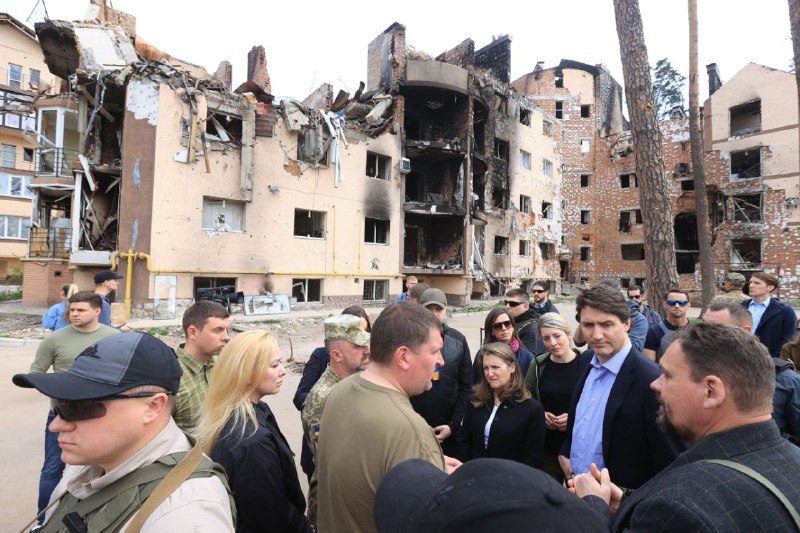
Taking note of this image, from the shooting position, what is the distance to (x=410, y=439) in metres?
1.58

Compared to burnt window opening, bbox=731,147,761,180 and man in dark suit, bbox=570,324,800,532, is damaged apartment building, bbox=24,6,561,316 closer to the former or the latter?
man in dark suit, bbox=570,324,800,532

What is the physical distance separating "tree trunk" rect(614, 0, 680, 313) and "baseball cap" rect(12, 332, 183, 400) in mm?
7263

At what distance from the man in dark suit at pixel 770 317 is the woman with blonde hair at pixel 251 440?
5.45 meters

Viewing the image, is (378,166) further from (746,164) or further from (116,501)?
(746,164)

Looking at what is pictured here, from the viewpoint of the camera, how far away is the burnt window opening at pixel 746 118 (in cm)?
2742

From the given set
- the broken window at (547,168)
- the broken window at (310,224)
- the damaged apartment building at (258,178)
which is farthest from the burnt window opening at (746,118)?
the broken window at (310,224)

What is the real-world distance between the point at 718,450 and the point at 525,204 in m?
28.0

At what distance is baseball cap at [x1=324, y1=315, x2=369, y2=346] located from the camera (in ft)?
9.23

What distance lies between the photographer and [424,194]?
77.5 feet

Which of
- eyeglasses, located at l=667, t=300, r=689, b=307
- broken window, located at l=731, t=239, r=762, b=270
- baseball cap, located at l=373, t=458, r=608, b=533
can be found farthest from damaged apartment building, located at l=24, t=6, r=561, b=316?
broken window, located at l=731, t=239, r=762, b=270

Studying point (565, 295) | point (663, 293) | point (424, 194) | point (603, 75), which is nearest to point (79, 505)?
point (663, 293)

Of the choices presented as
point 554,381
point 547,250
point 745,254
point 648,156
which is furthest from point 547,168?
point 554,381

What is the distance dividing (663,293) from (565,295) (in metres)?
26.6

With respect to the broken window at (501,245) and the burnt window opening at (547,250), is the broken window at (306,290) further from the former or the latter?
the burnt window opening at (547,250)
